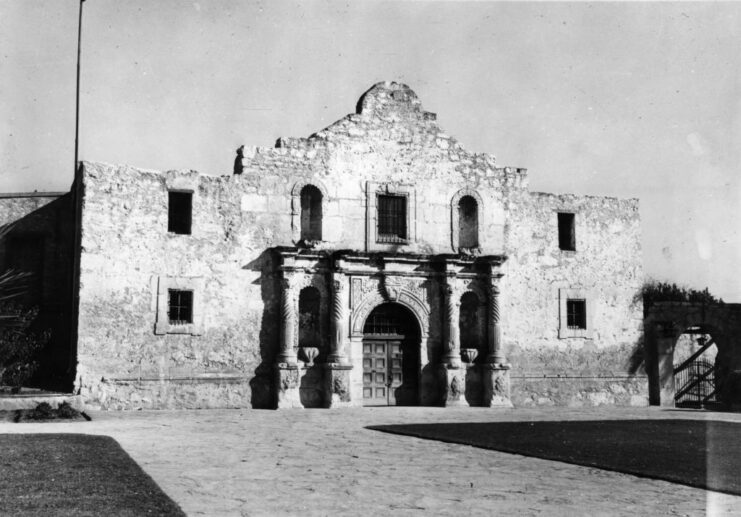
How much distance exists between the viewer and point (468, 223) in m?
22.2

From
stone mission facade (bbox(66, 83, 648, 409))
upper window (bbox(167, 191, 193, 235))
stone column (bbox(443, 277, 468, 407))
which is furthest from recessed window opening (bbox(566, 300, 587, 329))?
upper window (bbox(167, 191, 193, 235))

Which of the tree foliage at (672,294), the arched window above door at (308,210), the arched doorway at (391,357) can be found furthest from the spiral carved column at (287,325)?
the tree foliage at (672,294)

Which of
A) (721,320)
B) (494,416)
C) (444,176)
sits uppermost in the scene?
(444,176)

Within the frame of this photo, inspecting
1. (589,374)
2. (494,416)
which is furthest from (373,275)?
(589,374)

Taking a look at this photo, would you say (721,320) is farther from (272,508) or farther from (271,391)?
(272,508)

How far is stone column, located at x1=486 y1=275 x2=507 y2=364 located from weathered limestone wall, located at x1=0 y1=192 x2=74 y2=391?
35.6ft

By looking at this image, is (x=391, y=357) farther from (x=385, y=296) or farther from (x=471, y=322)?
(x=471, y=322)

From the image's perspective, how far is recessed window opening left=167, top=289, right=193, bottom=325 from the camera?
1923 cm

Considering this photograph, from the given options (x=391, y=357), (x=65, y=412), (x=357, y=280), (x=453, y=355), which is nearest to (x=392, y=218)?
(x=357, y=280)

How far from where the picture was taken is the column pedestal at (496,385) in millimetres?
21047

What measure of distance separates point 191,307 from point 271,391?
108 inches

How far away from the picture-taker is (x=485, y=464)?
9422 mm

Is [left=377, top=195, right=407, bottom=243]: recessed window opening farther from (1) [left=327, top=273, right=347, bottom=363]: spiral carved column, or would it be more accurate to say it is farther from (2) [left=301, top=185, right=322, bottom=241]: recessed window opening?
(1) [left=327, top=273, right=347, bottom=363]: spiral carved column

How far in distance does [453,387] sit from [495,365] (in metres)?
1.29
